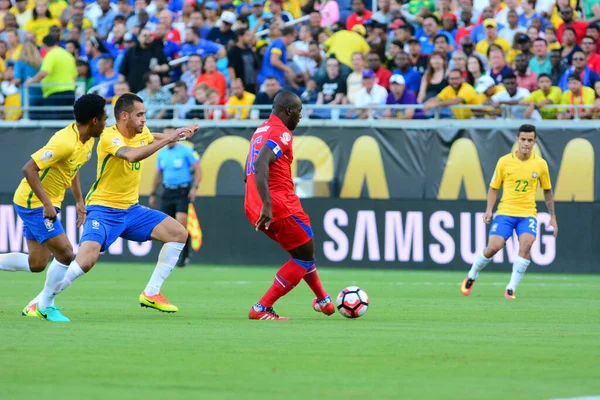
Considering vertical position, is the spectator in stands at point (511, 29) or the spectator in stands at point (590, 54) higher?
the spectator in stands at point (511, 29)

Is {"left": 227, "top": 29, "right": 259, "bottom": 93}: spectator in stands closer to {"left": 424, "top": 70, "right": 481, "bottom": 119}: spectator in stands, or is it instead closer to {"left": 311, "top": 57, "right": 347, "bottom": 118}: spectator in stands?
{"left": 311, "top": 57, "right": 347, "bottom": 118}: spectator in stands

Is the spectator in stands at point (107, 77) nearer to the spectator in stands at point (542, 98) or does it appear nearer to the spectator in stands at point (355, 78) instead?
the spectator in stands at point (355, 78)

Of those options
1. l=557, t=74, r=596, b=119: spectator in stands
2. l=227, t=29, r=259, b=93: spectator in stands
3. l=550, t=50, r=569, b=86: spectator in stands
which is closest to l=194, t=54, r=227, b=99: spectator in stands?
l=227, t=29, r=259, b=93: spectator in stands

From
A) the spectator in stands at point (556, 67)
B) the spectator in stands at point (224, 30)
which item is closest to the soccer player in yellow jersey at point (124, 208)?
the spectator in stands at point (556, 67)

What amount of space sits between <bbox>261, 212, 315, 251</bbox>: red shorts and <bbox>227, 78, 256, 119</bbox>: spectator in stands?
39.1 ft

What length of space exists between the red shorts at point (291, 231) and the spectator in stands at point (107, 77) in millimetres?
13950

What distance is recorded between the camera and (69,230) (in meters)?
23.7

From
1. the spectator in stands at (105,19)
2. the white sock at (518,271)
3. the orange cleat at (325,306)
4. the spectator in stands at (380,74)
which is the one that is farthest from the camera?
the spectator in stands at (105,19)

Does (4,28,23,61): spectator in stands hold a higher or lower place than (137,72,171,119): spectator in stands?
higher

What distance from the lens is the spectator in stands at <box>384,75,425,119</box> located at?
72.1 feet

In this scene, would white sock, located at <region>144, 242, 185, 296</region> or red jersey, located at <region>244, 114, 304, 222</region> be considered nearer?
red jersey, located at <region>244, 114, 304, 222</region>

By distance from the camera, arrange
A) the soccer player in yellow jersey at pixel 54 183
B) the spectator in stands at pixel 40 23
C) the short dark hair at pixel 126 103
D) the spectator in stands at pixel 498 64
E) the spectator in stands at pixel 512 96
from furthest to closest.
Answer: the spectator in stands at pixel 40 23
the spectator in stands at pixel 498 64
the spectator in stands at pixel 512 96
the short dark hair at pixel 126 103
the soccer player in yellow jersey at pixel 54 183

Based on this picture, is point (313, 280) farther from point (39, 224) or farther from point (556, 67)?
point (556, 67)

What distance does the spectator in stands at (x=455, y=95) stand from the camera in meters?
21.3
